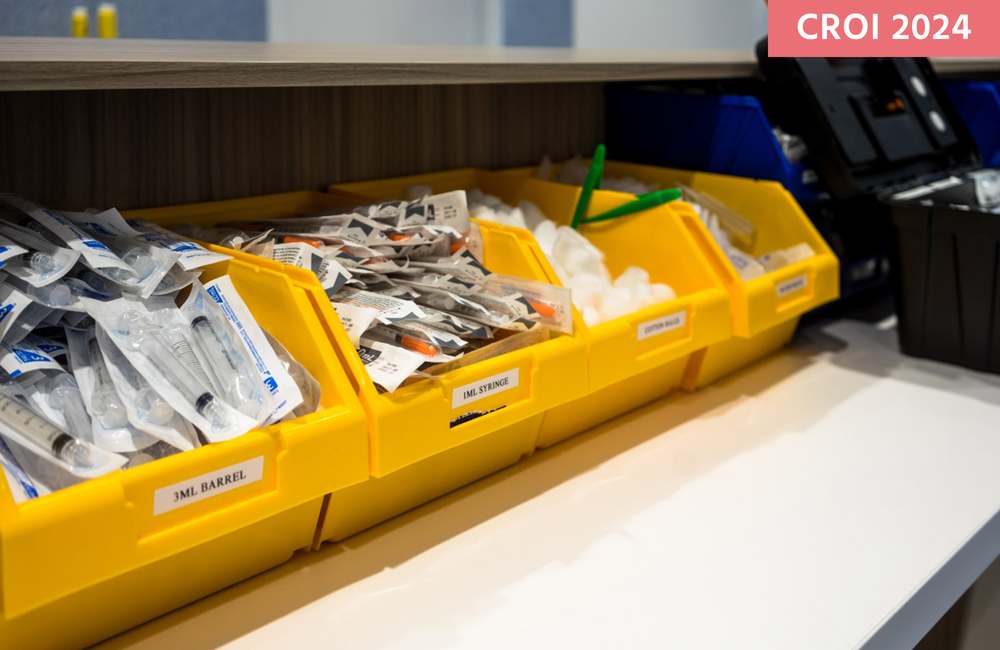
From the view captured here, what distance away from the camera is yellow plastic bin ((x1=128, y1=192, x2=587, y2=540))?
0.74 metres

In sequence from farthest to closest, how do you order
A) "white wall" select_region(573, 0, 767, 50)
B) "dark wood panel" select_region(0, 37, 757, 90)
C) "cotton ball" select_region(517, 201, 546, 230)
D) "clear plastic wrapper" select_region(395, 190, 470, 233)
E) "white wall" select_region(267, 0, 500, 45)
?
"white wall" select_region(573, 0, 767, 50), "white wall" select_region(267, 0, 500, 45), "cotton ball" select_region(517, 201, 546, 230), "clear plastic wrapper" select_region(395, 190, 470, 233), "dark wood panel" select_region(0, 37, 757, 90)

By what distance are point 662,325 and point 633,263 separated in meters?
0.20

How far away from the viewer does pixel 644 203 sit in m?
1.18

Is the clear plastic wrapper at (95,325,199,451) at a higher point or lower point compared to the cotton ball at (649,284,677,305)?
lower

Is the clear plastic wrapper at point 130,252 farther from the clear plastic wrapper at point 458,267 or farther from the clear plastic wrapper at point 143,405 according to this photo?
the clear plastic wrapper at point 458,267

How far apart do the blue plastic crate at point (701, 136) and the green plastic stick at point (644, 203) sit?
0.29 meters

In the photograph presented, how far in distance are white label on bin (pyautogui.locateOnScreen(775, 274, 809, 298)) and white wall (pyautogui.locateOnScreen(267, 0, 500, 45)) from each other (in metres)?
2.44

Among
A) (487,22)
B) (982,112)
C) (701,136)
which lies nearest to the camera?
(701,136)

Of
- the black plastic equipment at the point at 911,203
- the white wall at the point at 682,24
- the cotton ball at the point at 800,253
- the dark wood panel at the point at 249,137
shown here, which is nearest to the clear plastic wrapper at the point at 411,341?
the dark wood panel at the point at 249,137

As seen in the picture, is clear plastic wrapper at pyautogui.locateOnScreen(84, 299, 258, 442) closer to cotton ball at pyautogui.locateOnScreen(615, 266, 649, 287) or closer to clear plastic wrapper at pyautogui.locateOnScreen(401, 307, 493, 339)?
clear plastic wrapper at pyautogui.locateOnScreen(401, 307, 493, 339)

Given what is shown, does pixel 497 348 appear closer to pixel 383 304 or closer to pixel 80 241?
pixel 383 304

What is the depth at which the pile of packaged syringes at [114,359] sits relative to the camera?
2.01ft

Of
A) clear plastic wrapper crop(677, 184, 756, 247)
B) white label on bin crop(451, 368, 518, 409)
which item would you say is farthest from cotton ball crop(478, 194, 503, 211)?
white label on bin crop(451, 368, 518, 409)

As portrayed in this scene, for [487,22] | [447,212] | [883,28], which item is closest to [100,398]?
[447,212]
